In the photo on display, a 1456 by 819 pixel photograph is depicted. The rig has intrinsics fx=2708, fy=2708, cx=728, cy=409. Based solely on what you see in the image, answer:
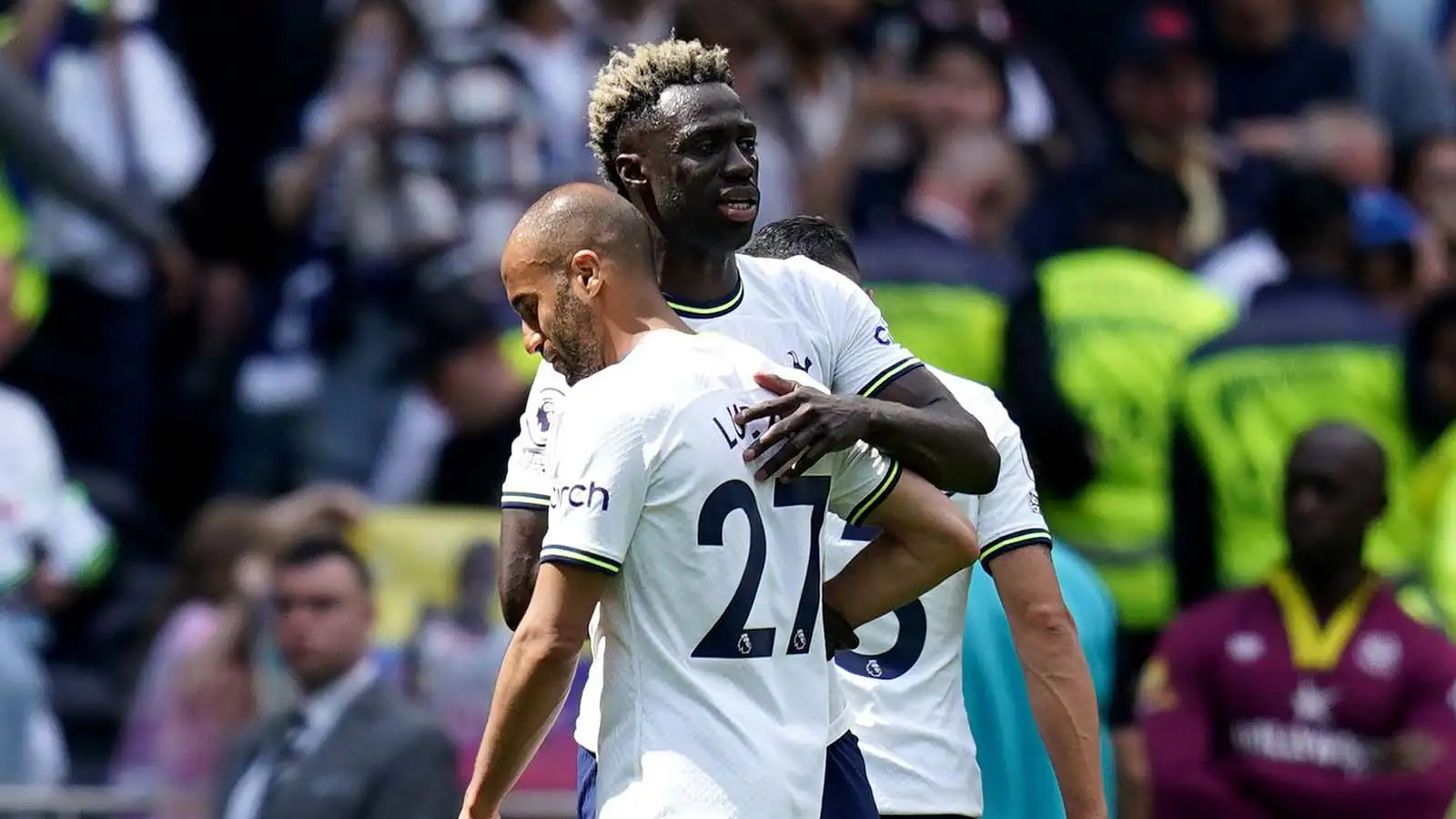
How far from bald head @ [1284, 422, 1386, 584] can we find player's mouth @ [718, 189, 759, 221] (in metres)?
3.09

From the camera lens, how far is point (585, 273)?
448 cm

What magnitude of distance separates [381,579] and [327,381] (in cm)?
129

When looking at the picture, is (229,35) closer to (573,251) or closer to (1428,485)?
(1428,485)

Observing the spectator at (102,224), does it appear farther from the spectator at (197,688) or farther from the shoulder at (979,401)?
the shoulder at (979,401)

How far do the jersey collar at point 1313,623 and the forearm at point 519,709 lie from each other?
3352mm

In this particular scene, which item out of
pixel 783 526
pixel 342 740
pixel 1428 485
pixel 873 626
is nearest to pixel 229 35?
pixel 342 740

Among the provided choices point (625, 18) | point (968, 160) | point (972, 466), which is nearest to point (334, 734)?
point (968, 160)

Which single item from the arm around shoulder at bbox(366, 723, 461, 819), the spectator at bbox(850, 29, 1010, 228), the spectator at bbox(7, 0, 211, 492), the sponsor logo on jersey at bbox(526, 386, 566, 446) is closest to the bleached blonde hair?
the sponsor logo on jersey at bbox(526, 386, 566, 446)

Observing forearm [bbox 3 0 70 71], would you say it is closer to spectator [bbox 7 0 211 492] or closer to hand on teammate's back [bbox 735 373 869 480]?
spectator [bbox 7 0 211 492]

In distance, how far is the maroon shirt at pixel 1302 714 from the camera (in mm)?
7172

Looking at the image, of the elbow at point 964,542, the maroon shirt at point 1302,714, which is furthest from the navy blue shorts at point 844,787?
the maroon shirt at point 1302,714

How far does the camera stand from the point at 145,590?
10.2 meters

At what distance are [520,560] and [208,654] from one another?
4754mm

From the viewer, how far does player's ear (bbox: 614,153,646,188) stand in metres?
4.81
